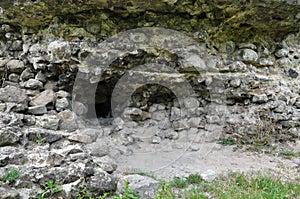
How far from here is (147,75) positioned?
14.0 feet

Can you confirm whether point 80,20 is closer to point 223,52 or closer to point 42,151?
point 42,151

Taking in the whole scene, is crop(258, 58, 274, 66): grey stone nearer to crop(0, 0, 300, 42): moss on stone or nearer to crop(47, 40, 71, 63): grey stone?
crop(0, 0, 300, 42): moss on stone

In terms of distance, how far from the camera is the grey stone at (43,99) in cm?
334

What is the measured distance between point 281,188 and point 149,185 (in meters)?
1.40

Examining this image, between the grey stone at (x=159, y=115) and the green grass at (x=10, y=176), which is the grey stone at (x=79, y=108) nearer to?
the grey stone at (x=159, y=115)

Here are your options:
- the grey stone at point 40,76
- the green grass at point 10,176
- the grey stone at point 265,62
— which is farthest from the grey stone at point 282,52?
the green grass at point 10,176

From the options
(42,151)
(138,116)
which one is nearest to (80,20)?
(138,116)

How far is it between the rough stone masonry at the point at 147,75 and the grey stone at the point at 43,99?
0.02 metres

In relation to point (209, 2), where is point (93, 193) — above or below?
below

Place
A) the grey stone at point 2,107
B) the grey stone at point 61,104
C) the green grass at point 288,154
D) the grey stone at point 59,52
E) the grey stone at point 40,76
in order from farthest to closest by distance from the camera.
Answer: the green grass at point 288,154
the grey stone at point 40,76
the grey stone at point 59,52
the grey stone at point 61,104
the grey stone at point 2,107

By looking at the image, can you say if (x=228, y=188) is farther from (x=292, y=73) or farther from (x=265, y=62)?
(x=292, y=73)

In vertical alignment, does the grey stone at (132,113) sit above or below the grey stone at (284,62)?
below

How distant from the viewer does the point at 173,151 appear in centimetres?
432

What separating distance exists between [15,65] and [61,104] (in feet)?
3.84
